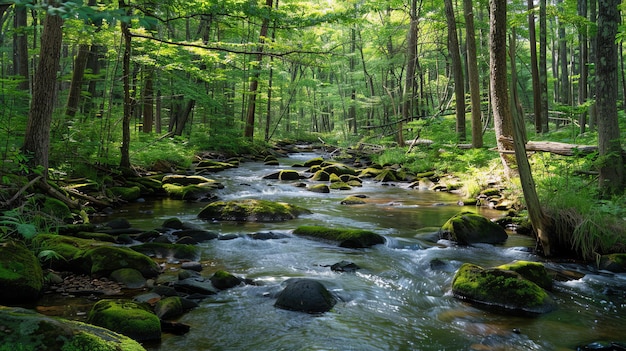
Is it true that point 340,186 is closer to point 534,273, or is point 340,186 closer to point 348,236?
point 348,236

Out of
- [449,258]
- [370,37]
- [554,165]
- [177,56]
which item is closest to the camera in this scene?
[449,258]

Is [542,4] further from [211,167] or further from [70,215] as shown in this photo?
[70,215]

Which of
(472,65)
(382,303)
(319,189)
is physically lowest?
(382,303)

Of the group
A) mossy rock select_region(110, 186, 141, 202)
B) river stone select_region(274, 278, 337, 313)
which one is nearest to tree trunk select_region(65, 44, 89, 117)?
mossy rock select_region(110, 186, 141, 202)

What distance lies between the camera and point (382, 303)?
525 centimetres

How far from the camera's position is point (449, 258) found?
272 inches

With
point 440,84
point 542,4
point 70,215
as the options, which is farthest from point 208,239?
point 440,84

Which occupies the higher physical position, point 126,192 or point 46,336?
point 126,192

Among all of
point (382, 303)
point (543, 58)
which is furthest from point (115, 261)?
point (543, 58)

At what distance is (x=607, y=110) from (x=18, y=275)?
9.48 metres

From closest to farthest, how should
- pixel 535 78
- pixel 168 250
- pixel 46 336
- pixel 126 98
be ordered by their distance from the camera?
pixel 46 336 → pixel 168 250 → pixel 126 98 → pixel 535 78

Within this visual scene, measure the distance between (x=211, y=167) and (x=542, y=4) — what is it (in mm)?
14238

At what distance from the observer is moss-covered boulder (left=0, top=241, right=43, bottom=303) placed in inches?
176

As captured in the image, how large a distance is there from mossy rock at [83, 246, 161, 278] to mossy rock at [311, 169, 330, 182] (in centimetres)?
1059
